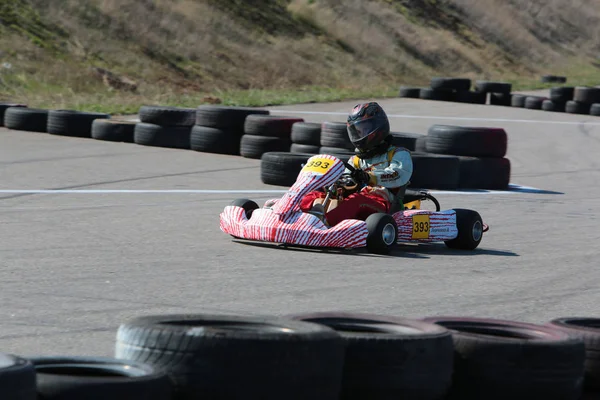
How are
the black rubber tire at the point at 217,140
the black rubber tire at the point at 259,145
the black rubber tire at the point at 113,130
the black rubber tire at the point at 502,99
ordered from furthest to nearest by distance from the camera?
the black rubber tire at the point at 502,99 → the black rubber tire at the point at 113,130 → the black rubber tire at the point at 217,140 → the black rubber tire at the point at 259,145

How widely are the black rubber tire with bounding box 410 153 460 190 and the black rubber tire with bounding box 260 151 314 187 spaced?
137 centimetres

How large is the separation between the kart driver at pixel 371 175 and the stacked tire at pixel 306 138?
6398 millimetres

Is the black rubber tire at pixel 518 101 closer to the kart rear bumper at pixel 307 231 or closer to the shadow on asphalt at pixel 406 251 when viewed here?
the shadow on asphalt at pixel 406 251

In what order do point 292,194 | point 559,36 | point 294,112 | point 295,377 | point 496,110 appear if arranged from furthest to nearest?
point 559,36, point 496,110, point 294,112, point 292,194, point 295,377

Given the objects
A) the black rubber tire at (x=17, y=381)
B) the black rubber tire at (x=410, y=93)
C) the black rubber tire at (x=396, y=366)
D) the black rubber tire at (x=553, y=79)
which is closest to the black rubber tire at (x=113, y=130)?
the black rubber tire at (x=410, y=93)

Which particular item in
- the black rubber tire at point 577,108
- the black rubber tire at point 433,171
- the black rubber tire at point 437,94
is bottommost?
the black rubber tire at point 433,171

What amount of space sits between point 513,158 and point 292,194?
11003 mm

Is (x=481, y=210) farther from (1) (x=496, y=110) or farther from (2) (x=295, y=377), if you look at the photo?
(1) (x=496, y=110)

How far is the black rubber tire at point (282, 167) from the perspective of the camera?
13.2 metres

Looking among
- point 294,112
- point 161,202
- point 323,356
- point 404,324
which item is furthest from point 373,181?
point 294,112

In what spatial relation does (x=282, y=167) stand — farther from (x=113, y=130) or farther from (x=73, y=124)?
(x=73, y=124)

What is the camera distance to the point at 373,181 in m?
8.90

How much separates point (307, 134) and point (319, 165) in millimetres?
7256

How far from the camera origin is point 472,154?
1455 centimetres
